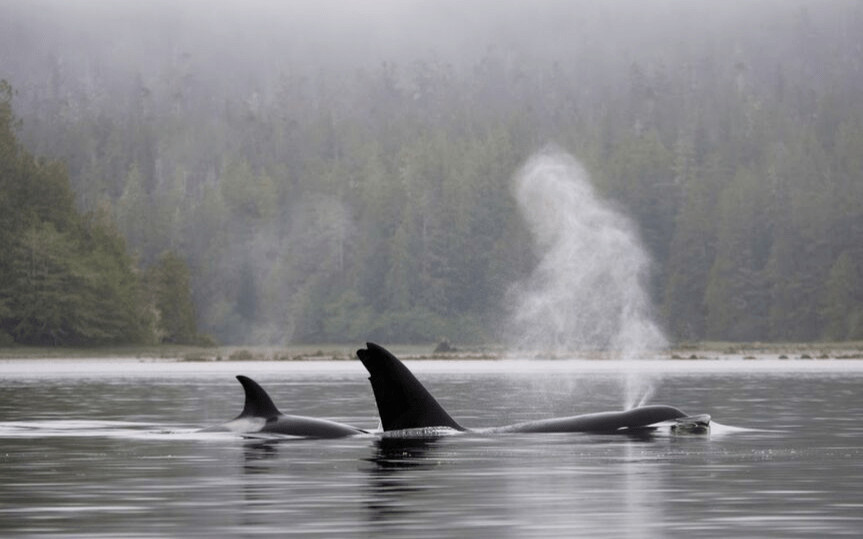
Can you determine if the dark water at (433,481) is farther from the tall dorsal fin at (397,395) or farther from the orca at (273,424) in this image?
the orca at (273,424)

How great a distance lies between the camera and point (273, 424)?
104 feet

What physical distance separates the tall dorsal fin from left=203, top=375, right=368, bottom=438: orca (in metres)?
1.25

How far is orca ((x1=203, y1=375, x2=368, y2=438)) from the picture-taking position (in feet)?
103

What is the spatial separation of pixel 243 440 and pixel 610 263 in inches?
6609

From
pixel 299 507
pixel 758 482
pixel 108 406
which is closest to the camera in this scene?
pixel 299 507

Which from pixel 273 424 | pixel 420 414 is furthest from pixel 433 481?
pixel 273 424

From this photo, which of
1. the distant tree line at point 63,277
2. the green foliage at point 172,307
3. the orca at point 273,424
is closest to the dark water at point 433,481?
the orca at point 273,424

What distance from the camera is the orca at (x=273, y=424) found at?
31.4m

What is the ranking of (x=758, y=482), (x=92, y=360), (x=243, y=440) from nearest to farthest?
(x=758, y=482) → (x=243, y=440) → (x=92, y=360)

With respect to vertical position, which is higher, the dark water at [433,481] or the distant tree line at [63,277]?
the distant tree line at [63,277]

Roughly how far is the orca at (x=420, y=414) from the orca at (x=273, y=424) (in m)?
1.20

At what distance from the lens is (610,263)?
648 feet

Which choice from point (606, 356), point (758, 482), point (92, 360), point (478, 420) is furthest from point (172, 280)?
point (758, 482)

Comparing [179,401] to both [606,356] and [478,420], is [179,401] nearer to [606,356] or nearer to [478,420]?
[478,420]
